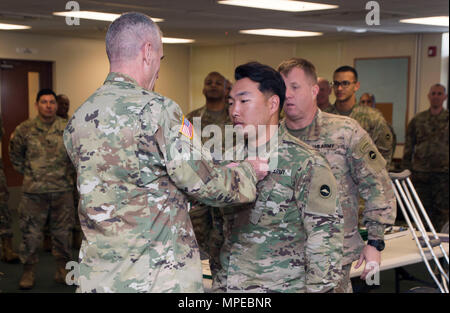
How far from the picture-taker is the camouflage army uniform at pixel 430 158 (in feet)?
22.9

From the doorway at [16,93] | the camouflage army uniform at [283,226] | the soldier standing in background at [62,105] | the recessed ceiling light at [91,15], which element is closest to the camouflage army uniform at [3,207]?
the soldier standing in background at [62,105]

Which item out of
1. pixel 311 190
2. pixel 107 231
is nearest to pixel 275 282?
pixel 311 190

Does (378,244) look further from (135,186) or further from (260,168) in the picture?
(135,186)

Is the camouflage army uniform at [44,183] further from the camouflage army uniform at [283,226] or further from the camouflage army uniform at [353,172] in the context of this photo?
the camouflage army uniform at [283,226]

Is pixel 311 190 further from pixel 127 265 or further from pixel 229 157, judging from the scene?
pixel 127 265

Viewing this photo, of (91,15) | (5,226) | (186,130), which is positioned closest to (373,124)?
(91,15)

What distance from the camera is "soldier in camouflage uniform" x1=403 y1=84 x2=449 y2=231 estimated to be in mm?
6992

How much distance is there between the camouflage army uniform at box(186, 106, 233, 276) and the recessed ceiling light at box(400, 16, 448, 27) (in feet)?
10.6

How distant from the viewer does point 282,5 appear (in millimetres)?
5898

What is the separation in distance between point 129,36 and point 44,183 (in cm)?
391

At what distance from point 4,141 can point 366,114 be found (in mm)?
5575

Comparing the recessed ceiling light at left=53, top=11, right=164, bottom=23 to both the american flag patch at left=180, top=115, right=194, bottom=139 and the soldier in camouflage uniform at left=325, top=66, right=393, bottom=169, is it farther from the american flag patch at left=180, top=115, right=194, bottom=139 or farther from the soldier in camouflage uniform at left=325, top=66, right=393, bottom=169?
the american flag patch at left=180, top=115, right=194, bottom=139

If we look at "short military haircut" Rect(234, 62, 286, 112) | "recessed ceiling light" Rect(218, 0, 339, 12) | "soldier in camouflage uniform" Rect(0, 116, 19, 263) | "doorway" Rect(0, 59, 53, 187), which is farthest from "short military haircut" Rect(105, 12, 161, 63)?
"doorway" Rect(0, 59, 53, 187)

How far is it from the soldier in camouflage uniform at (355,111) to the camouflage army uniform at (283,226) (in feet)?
9.24
